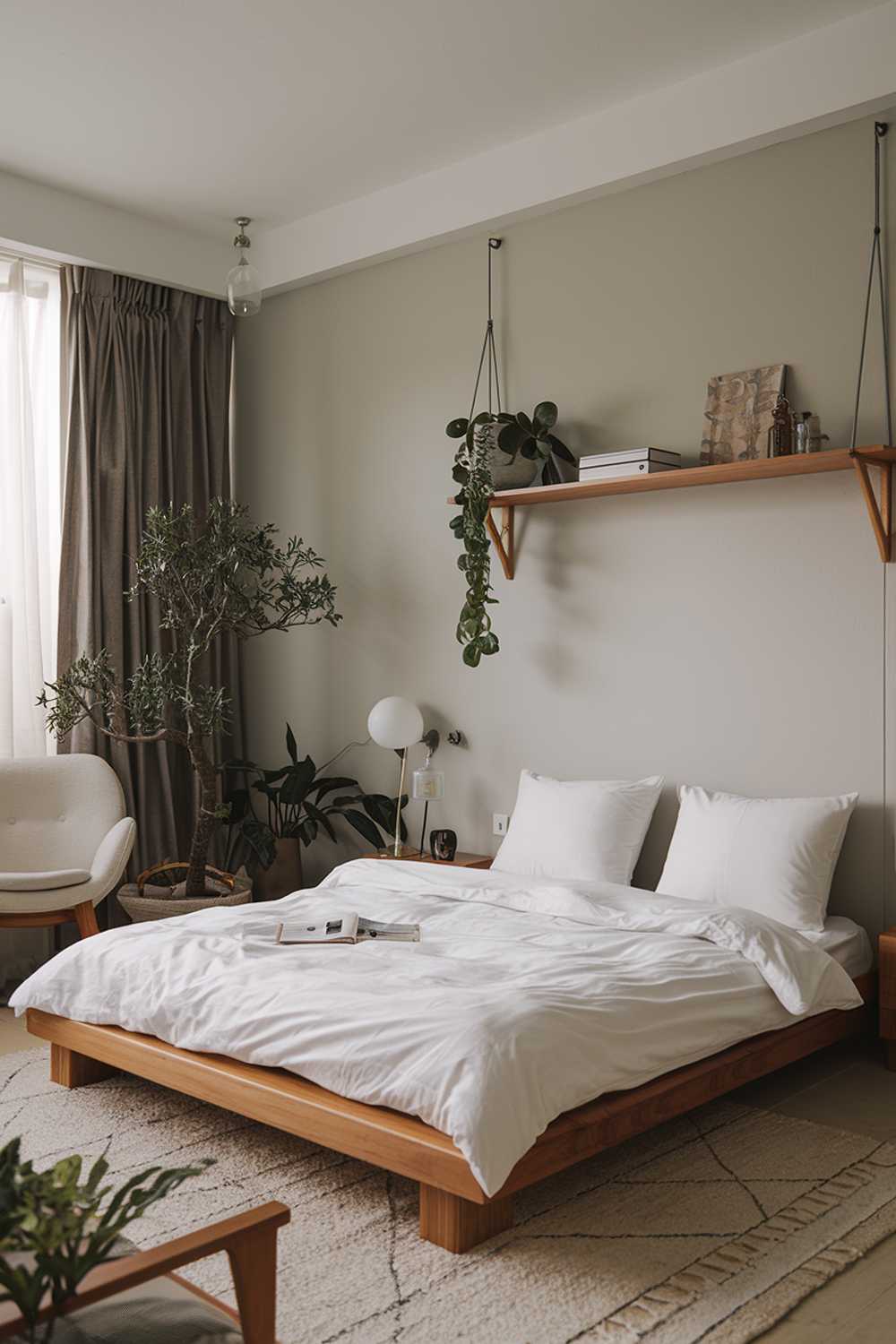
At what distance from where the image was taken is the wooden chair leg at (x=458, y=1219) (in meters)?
2.48

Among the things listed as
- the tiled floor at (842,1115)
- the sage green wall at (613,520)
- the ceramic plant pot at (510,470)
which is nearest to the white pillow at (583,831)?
the sage green wall at (613,520)

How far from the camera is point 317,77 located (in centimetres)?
408

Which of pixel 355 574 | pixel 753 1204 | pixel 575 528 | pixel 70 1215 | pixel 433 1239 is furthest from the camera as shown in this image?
pixel 355 574

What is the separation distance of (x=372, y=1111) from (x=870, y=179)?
3102 millimetres

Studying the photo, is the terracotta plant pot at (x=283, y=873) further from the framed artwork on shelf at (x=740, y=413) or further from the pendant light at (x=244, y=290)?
the framed artwork on shelf at (x=740, y=413)

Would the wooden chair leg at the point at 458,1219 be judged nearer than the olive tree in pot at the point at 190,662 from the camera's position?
Yes

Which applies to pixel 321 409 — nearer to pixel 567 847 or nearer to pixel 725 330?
pixel 725 330

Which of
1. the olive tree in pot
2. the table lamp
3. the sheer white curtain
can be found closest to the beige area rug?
the olive tree in pot

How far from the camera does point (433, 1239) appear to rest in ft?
8.29

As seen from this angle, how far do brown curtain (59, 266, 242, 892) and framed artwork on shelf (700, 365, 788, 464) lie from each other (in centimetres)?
245

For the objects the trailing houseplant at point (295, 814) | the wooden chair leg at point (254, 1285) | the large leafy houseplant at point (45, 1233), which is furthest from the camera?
the trailing houseplant at point (295, 814)

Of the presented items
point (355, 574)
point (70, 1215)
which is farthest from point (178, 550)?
point (70, 1215)

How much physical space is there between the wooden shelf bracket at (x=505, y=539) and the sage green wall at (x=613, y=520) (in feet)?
0.17

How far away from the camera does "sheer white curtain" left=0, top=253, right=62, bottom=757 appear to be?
4980 mm
